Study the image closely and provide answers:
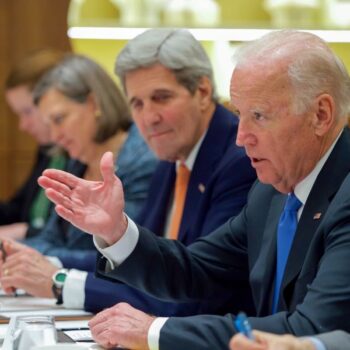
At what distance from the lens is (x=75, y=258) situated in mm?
3727

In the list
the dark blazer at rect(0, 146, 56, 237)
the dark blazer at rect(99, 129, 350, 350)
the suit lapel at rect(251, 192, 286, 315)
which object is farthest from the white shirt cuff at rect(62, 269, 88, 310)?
the dark blazer at rect(0, 146, 56, 237)

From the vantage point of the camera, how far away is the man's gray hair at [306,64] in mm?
2359

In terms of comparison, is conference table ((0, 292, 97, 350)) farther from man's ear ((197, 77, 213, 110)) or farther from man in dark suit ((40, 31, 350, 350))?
man's ear ((197, 77, 213, 110))

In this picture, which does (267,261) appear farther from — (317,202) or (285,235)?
(317,202)

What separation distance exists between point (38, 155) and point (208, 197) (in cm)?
244

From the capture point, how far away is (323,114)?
2406mm

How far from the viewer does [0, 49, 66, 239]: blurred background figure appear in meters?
5.10

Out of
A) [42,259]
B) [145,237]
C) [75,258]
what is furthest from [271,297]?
[75,258]

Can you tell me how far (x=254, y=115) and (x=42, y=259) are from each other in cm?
119

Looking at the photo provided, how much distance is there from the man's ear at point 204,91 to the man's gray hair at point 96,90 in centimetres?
85

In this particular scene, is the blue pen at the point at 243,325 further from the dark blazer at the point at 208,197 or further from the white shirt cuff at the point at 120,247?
the dark blazer at the point at 208,197

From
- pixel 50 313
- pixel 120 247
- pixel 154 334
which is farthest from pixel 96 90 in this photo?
pixel 154 334

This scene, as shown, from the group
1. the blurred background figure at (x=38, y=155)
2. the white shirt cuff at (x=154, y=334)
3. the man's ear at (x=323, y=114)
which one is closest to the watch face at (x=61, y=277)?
the white shirt cuff at (x=154, y=334)

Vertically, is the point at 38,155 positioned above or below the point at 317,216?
below
